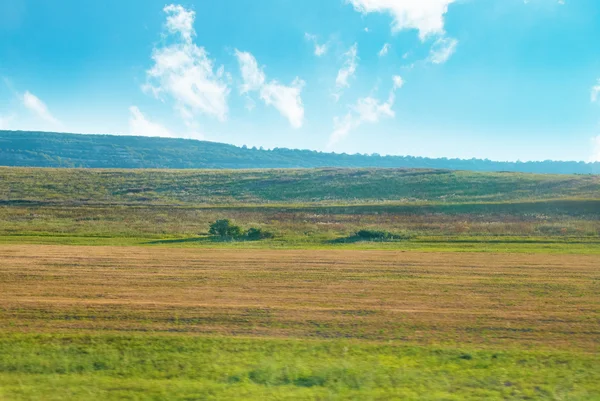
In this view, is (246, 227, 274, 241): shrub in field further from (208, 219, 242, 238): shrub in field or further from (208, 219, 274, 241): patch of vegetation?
(208, 219, 242, 238): shrub in field

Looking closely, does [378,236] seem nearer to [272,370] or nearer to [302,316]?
[302,316]

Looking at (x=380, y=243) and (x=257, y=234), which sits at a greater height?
(x=380, y=243)

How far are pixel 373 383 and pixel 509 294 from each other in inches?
304

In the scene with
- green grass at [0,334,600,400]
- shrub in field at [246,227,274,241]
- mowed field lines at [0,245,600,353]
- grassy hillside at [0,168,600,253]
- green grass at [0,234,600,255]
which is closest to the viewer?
green grass at [0,334,600,400]

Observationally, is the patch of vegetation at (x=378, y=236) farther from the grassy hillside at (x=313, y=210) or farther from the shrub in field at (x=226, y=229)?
the shrub in field at (x=226, y=229)

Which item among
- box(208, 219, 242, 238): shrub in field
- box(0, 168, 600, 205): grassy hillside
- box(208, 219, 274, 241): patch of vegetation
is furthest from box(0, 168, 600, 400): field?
box(0, 168, 600, 205): grassy hillside

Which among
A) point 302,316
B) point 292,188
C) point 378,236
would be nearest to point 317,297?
point 302,316

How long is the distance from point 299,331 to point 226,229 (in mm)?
19616

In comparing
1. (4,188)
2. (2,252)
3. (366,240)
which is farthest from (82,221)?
(4,188)

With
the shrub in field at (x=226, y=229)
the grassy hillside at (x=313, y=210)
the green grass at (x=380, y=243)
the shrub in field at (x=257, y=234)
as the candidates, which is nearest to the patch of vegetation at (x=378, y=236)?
the grassy hillside at (x=313, y=210)

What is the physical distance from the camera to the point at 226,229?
2977 centimetres

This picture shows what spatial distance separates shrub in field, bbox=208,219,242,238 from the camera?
96.9 feet

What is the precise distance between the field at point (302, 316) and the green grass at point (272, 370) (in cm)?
4

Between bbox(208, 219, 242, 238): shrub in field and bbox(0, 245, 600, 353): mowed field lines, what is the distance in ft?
27.7
